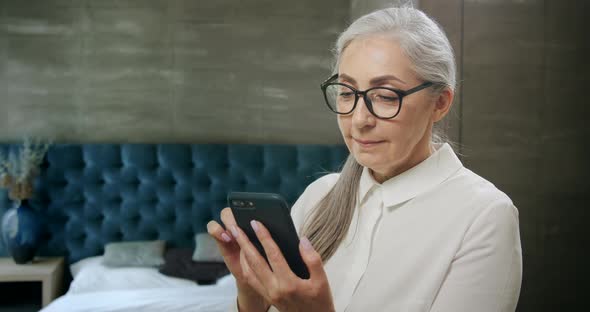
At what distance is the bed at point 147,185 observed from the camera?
3.31 m

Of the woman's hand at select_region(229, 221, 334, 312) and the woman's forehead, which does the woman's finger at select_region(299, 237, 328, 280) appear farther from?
the woman's forehead

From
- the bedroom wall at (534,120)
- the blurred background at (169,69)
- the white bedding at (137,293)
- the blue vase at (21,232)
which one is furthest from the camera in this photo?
the blurred background at (169,69)

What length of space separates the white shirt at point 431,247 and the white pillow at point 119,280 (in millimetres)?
2110

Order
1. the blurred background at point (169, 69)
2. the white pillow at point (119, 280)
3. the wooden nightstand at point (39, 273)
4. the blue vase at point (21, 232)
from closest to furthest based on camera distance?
the white pillow at point (119, 280), the wooden nightstand at point (39, 273), the blue vase at point (21, 232), the blurred background at point (169, 69)

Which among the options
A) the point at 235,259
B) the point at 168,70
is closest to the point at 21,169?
the point at 168,70

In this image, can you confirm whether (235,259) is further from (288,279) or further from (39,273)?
(39,273)

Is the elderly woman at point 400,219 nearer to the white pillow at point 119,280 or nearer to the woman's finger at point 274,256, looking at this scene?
the woman's finger at point 274,256

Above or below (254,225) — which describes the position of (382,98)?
above

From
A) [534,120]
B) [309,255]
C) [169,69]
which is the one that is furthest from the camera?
[169,69]

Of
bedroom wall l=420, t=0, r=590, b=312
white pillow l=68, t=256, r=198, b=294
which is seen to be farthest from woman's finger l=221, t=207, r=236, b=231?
white pillow l=68, t=256, r=198, b=294

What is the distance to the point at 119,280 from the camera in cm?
287

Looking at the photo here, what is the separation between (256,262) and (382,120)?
32 cm

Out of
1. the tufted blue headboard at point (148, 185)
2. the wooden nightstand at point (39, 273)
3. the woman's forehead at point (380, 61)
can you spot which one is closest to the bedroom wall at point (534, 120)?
the woman's forehead at point (380, 61)

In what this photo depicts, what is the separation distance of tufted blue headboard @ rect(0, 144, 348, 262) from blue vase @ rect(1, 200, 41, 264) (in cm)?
16
